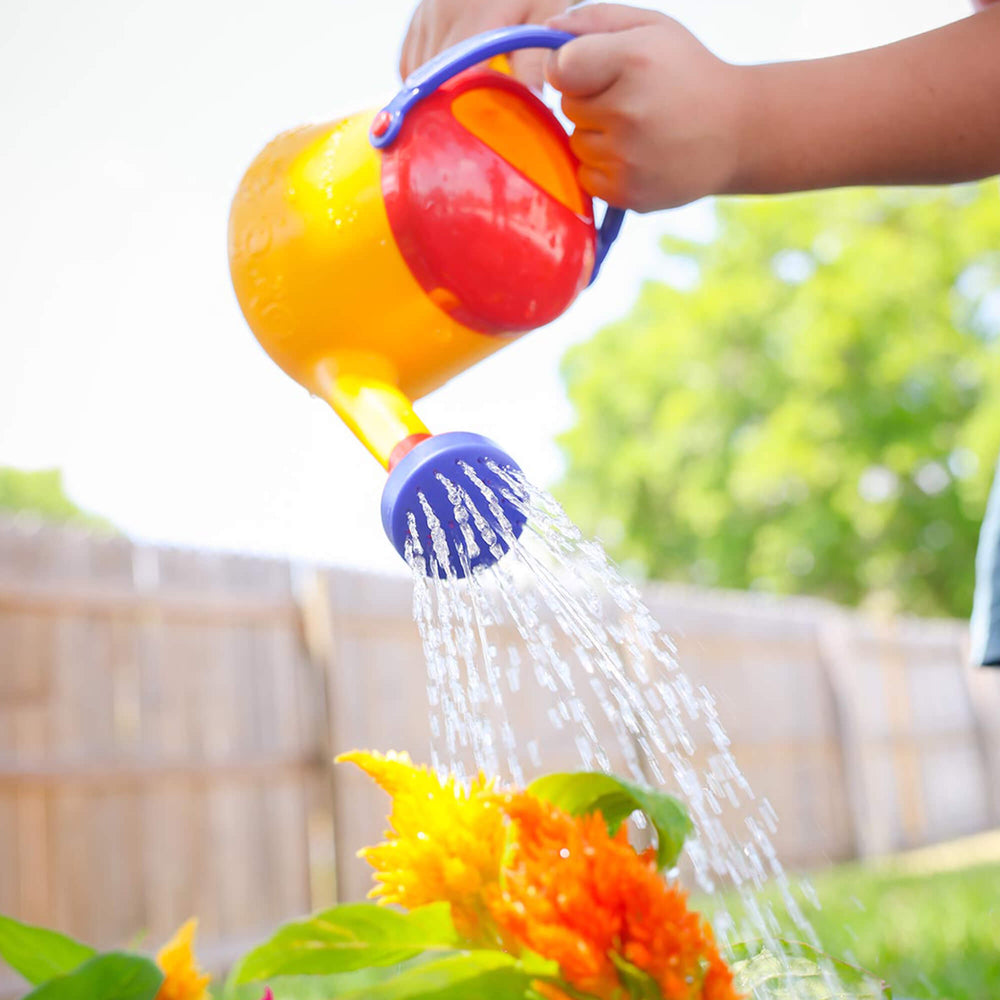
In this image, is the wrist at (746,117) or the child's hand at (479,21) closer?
the wrist at (746,117)

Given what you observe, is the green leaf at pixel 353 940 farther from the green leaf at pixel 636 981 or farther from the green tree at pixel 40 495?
the green tree at pixel 40 495

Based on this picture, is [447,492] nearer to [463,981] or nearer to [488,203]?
[488,203]

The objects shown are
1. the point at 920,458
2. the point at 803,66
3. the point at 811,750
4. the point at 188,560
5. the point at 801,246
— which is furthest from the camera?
the point at 801,246

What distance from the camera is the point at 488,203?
0.68m

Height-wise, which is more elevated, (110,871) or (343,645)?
(343,645)

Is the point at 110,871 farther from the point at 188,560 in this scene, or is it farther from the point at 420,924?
the point at 420,924

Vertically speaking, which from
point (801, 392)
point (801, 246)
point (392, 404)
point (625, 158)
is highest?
point (801, 246)

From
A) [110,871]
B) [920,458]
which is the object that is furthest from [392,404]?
[920,458]

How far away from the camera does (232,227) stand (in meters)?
0.75

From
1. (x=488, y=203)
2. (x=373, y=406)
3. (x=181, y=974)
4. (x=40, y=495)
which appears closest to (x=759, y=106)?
(x=488, y=203)

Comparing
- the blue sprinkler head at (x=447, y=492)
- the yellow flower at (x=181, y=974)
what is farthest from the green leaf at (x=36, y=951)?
the blue sprinkler head at (x=447, y=492)

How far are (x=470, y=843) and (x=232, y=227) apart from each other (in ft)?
1.65

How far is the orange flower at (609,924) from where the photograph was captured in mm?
320

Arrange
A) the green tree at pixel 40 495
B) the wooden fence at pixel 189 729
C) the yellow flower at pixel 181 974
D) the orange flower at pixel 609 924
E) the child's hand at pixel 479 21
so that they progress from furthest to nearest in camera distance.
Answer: the green tree at pixel 40 495
the wooden fence at pixel 189 729
the child's hand at pixel 479 21
the yellow flower at pixel 181 974
the orange flower at pixel 609 924
